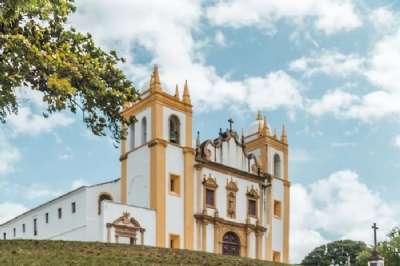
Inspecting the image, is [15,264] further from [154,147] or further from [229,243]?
[229,243]

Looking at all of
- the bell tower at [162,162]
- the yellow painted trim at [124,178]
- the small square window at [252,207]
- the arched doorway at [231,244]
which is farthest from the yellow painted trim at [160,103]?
the arched doorway at [231,244]

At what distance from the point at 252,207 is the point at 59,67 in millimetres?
28029

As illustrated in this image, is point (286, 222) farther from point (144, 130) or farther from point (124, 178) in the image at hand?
point (144, 130)

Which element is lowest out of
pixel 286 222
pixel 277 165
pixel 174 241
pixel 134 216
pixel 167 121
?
pixel 174 241

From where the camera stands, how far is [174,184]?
3797cm

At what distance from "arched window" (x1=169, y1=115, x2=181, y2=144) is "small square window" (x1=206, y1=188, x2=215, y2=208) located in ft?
11.3

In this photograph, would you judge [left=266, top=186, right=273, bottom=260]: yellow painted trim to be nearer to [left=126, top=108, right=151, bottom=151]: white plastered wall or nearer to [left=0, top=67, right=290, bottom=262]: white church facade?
[left=0, top=67, right=290, bottom=262]: white church facade

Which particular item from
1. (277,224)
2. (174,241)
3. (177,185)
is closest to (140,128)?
(177,185)

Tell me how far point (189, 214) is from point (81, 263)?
18393 millimetres

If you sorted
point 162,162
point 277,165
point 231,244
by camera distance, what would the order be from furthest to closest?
point 277,165 → point 231,244 → point 162,162

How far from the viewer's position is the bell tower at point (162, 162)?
36.8m

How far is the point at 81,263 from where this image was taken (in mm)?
19750

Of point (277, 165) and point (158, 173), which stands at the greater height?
point (277, 165)

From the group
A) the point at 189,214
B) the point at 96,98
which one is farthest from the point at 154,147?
the point at 96,98
